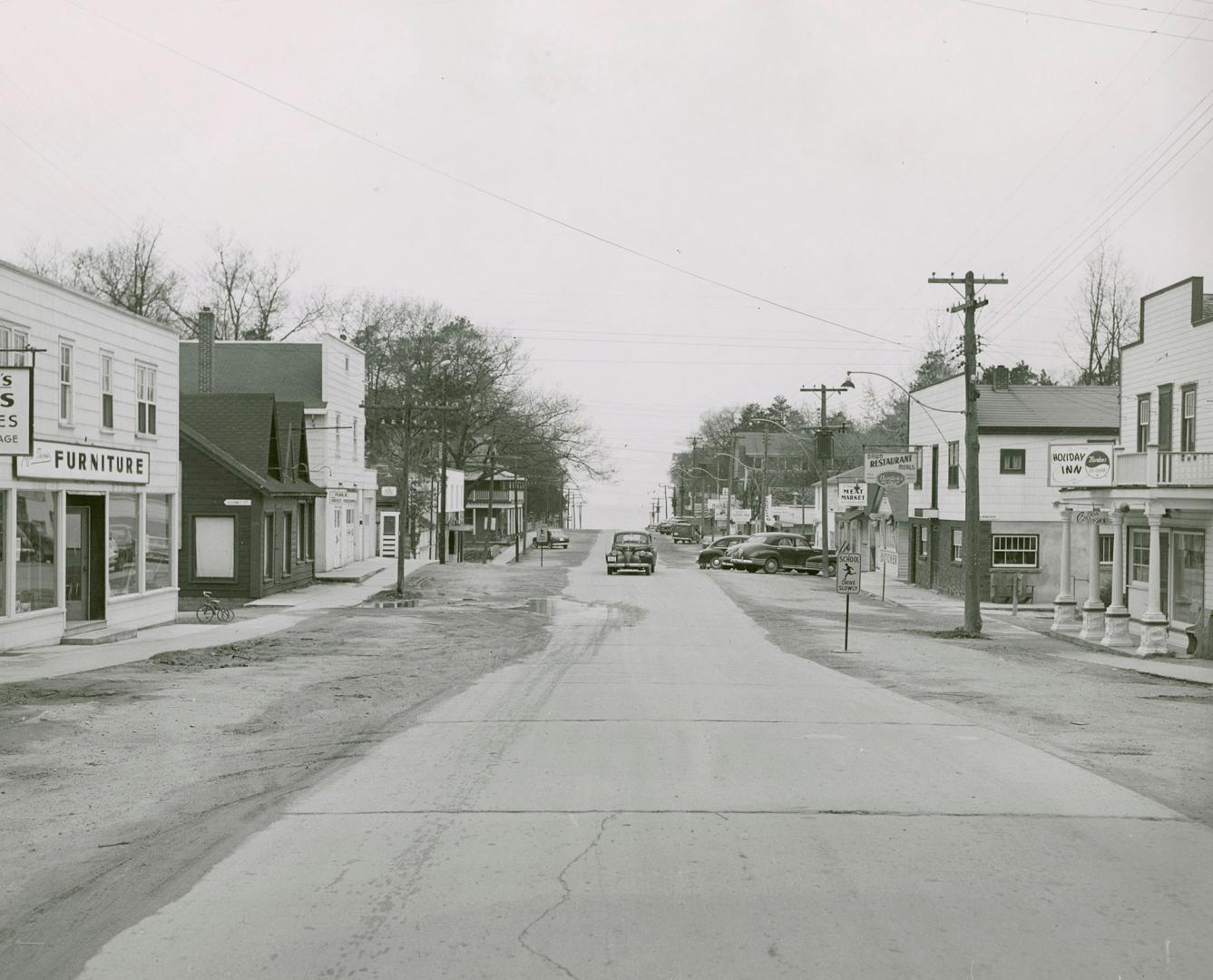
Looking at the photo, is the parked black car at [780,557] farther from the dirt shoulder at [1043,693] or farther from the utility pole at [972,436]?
the utility pole at [972,436]

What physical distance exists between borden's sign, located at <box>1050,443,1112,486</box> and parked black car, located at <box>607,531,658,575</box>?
25.4 m

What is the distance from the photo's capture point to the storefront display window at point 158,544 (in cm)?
2675

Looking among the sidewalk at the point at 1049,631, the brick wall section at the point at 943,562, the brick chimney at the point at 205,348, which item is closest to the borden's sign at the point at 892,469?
the brick wall section at the point at 943,562

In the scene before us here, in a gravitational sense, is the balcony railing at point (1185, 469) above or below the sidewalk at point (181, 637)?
above

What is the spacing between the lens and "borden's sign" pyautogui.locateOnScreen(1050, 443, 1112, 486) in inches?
1083

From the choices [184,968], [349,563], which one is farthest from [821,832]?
[349,563]

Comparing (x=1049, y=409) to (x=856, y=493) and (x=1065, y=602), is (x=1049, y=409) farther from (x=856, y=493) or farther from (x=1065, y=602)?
(x=1065, y=602)

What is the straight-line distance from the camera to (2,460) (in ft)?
66.0

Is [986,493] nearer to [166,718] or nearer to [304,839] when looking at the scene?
[166,718]

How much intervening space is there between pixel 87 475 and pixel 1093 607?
72.1 feet

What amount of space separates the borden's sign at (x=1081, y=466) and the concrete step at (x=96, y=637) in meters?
20.3

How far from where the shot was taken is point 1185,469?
25641 mm

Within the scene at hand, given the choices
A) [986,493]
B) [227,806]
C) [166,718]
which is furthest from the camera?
[986,493]

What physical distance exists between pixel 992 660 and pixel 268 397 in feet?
79.5
